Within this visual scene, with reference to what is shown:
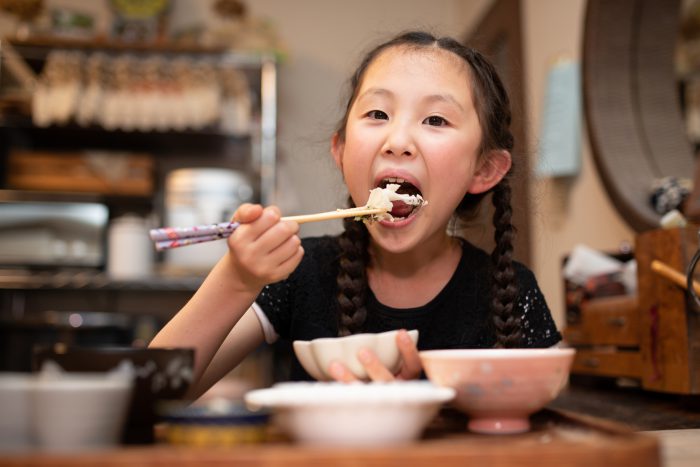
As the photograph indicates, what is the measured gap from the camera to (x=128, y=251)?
132 inches

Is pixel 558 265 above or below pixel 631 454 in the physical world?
above

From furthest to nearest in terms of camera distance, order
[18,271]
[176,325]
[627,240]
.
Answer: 1. [18,271]
2. [627,240]
3. [176,325]

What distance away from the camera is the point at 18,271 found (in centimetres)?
338

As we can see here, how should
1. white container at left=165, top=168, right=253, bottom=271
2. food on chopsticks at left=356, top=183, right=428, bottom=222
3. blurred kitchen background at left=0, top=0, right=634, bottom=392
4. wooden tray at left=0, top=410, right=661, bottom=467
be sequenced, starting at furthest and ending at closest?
white container at left=165, top=168, right=253, bottom=271 < blurred kitchen background at left=0, top=0, right=634, bottom=392 < food on chopsticks at left=356, top=183, right=428, bottom=222 < wooden tray at left=0, top=410, right=661, bottom=467

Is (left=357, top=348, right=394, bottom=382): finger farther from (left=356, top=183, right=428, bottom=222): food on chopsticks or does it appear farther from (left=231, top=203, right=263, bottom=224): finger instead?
(left=356, top=183, right=428, bottom=222): food on chopsticks

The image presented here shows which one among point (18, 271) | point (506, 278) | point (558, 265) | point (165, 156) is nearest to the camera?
point (506, 278)

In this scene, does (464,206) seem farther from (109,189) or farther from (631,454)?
(109,189)

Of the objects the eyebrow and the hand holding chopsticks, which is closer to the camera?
the hand holding chopsticks

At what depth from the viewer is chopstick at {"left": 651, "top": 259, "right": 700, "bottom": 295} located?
1334mm

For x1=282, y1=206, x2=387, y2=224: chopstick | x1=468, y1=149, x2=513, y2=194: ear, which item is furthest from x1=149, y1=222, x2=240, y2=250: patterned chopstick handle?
x1=468, y1=149, x2=513, y2=194: ear

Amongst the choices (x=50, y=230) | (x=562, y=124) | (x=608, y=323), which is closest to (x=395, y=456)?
(x=608, y=323)

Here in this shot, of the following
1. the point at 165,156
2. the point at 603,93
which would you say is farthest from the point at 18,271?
the point at 603,93

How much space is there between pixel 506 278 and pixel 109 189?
107 inches

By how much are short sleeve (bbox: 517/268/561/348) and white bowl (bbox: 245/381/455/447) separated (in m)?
0.72
